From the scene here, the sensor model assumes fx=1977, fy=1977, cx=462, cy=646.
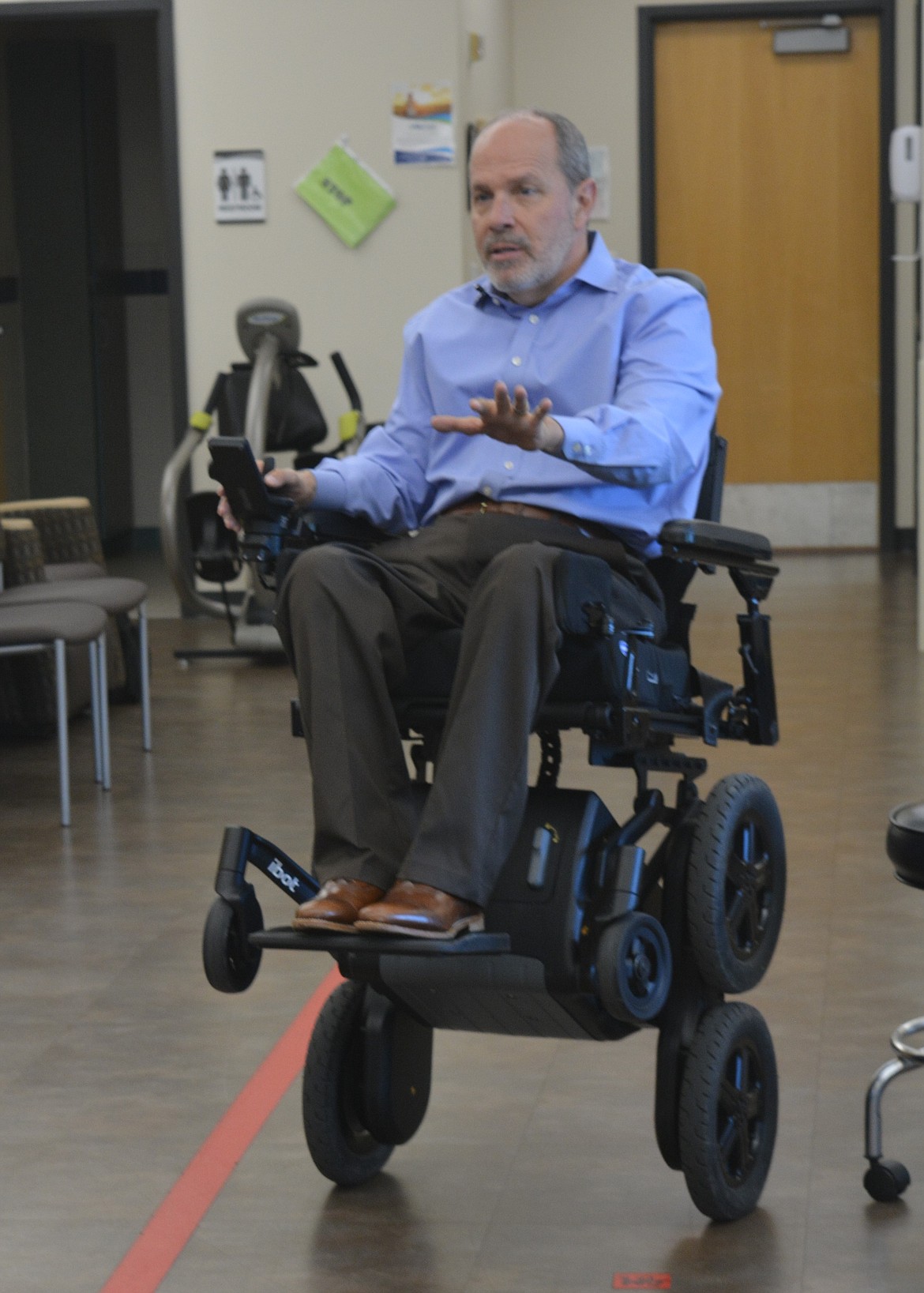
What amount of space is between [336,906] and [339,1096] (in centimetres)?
36

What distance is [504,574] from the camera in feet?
6.61

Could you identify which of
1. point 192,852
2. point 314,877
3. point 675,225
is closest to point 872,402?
point 675,225

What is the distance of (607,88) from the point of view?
26.4 feet

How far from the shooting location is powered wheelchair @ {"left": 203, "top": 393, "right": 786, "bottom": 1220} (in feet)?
6.68

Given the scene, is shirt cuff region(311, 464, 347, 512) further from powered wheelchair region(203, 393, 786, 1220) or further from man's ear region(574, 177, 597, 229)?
man's ear region(574, 177, 597, 229)

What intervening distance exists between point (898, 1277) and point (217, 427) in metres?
4.89

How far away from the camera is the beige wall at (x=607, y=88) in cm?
803

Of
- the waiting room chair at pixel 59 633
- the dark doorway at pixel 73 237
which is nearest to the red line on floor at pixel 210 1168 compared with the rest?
the waiting room chair at pixel 59 633

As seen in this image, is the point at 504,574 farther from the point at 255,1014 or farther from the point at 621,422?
the point at 255,1014

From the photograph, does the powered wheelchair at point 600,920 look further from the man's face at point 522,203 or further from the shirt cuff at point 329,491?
the man's face at point 522,203

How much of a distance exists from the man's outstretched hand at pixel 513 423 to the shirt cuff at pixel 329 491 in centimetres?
26

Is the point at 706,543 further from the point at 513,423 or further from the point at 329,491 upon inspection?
the point at 329,491

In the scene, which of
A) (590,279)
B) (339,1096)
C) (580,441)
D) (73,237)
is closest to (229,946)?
(339,1096)

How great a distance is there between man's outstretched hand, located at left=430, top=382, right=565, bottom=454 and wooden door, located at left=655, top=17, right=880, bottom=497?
606cm
